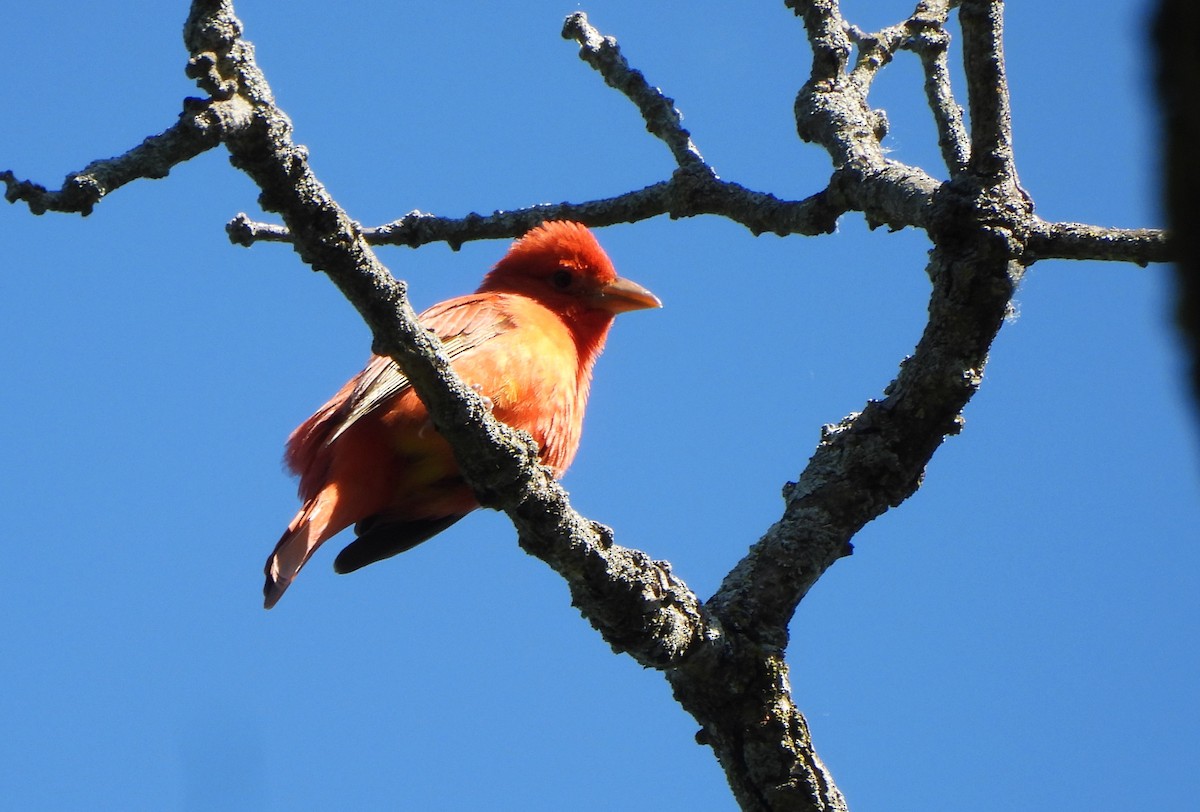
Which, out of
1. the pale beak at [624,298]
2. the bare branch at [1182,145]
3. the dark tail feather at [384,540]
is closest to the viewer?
the bare branch at [1182,145]

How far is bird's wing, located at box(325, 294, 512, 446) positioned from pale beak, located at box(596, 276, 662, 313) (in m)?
0.60

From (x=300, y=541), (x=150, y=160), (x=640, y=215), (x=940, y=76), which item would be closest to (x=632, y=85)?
(x=640, y=215)

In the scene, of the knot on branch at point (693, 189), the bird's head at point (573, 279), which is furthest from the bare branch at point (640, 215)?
the bird's head at point (573, 279)

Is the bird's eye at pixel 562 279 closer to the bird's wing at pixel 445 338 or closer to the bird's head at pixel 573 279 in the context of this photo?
the bird's head at pixel 573 279

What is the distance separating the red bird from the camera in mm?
5297

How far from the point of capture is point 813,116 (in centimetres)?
457

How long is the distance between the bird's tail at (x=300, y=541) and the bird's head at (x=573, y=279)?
1.70m

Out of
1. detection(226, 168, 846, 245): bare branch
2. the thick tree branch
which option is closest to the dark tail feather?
detection(226, 168, 846, 245): bare branch

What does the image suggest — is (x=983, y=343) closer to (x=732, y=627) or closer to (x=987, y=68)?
(x=987, y=68)

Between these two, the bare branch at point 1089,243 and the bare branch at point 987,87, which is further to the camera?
the bare branch at point 1089,243

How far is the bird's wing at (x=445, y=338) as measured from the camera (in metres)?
5.27

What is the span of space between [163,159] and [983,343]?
90.5 inches

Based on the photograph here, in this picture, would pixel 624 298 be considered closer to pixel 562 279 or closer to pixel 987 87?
pixel 562 279

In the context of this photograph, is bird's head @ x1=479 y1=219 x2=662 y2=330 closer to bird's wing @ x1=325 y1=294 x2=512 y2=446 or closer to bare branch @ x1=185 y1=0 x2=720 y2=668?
bird's wing @ x1=325 y1=294 x2=512 y2=446
